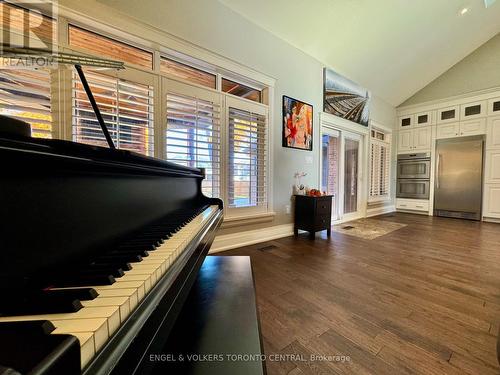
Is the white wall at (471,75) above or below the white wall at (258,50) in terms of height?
above

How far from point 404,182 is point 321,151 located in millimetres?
3262

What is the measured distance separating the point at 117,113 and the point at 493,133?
6505mm

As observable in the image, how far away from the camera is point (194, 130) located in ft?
7.36

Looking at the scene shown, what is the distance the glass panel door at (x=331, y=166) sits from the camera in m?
3.97

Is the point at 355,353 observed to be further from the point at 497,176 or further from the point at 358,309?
the point at 497,176

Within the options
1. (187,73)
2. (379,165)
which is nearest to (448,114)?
(379,165)

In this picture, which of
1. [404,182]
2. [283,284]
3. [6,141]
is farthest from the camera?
[404,182]

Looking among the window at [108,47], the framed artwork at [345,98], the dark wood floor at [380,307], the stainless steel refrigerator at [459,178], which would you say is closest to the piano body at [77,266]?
the dark wood floor at [380,307]

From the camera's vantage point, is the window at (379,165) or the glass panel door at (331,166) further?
the window at (379,165)

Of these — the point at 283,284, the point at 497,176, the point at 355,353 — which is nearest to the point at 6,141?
the point at 355,353

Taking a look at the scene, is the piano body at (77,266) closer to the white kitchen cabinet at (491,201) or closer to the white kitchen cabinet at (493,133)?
the white kitchen cabinet at (491,201)

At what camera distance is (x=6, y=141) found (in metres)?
0.36

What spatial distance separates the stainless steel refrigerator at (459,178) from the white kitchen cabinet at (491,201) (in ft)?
0.28

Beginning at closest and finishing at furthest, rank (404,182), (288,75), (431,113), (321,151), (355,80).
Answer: (288,75) < (321,151) < (355,80) < (431,113) < (404,182)
